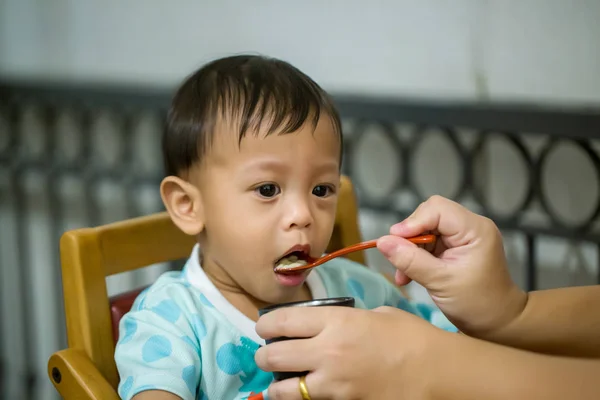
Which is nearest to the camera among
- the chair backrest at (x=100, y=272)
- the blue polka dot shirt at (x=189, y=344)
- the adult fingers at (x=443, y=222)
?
the adult fingers at (x=443, y=222)

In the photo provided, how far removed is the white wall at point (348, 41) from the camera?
1.54 meters

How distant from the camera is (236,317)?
41.3 inches

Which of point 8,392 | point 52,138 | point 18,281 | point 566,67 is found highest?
point 566,67

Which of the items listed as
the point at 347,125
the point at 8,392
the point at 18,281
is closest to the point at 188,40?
the point at 347,125

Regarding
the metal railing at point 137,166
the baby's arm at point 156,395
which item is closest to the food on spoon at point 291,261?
the baby's arm at point 156,395

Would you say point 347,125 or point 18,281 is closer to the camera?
point 347,125

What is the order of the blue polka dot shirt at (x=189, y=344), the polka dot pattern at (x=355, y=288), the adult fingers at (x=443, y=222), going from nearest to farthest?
the adult fingers at (x=443, y=222) → the blue polka dot shirt at (x=189, y=344) → the polka dot pattern at (x=355, y=288)

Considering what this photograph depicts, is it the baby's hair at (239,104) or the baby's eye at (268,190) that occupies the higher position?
the baby's hair at (239,104)

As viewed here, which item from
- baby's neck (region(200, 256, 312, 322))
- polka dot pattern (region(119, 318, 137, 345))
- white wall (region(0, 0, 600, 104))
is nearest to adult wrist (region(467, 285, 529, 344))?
baby's neck (region(200, 256, 312, 322))

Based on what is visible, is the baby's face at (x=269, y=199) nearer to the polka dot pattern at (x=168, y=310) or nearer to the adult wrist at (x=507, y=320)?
the polka dot pattern at (x=168, y=310)

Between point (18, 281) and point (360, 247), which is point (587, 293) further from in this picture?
point (18, 281)

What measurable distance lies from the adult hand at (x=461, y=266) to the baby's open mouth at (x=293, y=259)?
0.56ft

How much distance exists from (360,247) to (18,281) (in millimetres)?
2016

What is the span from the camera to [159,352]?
0.97 meters
